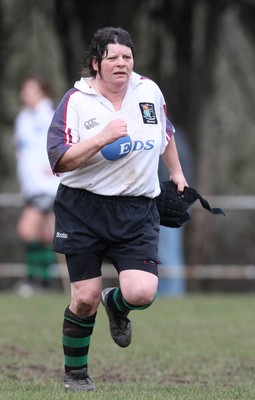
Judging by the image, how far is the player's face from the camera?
640 cm

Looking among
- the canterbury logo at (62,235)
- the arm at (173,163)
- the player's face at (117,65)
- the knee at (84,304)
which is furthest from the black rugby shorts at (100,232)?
the player's face at (117,65)

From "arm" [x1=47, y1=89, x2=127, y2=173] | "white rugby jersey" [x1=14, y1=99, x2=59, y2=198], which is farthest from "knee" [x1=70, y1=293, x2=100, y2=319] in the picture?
"white rugby jersey" [x1=14, y1=99, x2=59, y2=198]

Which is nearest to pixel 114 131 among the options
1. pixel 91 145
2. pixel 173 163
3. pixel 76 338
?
pixel 91 145

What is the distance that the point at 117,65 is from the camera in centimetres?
639

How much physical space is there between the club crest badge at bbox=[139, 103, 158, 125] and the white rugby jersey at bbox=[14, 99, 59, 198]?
6.82 meters

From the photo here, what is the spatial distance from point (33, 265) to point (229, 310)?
119 inches

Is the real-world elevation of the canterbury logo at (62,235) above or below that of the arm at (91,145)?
below

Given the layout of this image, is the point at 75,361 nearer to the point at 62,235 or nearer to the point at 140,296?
the point at 140,296

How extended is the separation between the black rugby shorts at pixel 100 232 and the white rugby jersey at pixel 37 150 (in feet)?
22.3

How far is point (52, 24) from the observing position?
695 inches

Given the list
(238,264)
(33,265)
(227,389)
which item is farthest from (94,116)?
(238,264)

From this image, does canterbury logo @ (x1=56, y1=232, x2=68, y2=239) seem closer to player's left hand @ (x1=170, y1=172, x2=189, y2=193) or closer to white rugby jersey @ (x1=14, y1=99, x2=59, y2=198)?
player's left hand @ (x1=170, y1=172, x2=189, y2=193)

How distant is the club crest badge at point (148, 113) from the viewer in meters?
6.53

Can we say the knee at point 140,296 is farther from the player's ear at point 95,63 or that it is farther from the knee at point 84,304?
the player's ear at point 95,63
